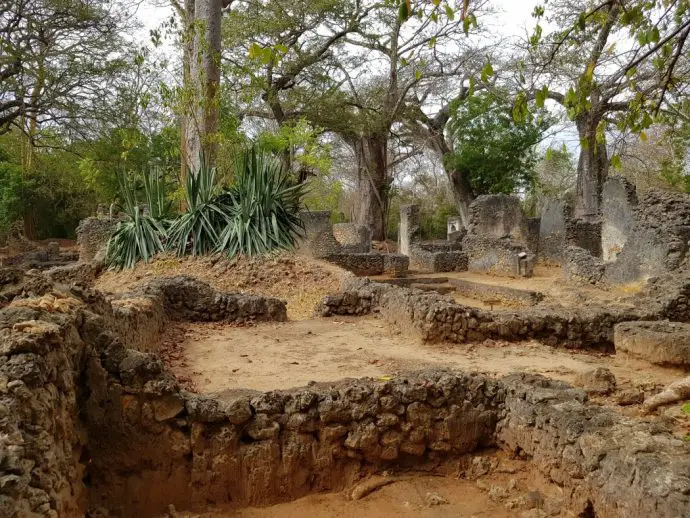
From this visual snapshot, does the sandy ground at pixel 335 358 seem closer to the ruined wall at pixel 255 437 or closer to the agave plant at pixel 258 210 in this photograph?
the ruined wall at pixel 255 437

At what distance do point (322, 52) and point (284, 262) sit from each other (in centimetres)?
1383

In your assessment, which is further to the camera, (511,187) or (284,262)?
(511,187)

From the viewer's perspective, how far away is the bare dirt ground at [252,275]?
9.93m

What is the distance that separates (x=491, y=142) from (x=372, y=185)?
5913 millimetres

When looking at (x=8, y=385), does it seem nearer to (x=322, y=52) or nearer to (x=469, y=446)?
(x=469, y=446)

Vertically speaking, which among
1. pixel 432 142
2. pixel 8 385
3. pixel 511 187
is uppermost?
pixel 432 142

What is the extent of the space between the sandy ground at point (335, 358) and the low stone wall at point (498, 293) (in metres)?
4.71

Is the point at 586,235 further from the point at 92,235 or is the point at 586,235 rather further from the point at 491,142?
the point at 92,235

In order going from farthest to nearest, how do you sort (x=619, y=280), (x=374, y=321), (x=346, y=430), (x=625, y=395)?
1. (x=619, y=280)
2. (x=374, y=321)
3. (x=625, y=395)
4. (x=346, y=430)

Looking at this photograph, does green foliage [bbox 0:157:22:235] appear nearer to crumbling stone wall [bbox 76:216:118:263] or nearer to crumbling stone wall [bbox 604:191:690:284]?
crumbling stone wall [bbox 76:216:118:263]

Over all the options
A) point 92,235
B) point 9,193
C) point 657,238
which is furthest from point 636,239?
point 9,193

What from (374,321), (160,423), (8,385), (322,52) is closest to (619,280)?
(374,321)

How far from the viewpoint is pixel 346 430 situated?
357 centimetres

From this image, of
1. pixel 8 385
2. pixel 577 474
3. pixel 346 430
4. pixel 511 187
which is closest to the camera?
pixel 8 385
